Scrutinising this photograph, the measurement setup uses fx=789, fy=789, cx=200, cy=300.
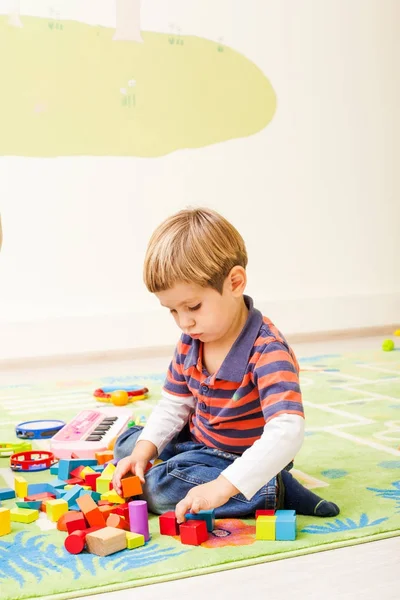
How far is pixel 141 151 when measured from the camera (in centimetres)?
337

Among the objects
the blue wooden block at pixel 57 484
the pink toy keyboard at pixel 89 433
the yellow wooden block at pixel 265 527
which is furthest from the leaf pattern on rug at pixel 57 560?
the pink toy keyboard at pixel 89 433

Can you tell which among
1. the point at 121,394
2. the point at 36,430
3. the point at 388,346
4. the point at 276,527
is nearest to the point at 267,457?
the point at 276,527

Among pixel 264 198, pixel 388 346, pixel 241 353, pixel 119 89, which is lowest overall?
pixel 388 346

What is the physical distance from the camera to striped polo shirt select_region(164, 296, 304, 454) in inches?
46.0

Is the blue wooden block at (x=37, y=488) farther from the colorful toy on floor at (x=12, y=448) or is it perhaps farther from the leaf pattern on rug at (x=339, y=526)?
the leaf pattern on rug at (x=339, y=526)

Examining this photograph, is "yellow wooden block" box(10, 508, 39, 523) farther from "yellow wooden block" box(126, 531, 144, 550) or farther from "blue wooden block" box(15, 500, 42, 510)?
"yellow wooden block" box(126, 531, 144, 550)

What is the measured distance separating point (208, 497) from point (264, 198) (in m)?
2.65

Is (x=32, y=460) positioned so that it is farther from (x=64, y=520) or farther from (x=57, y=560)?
(x=57, y=560)

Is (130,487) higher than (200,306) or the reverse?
the reverse

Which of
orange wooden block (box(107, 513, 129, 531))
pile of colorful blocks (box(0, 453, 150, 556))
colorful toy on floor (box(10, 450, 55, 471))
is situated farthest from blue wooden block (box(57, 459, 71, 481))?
orange wooden block (box(107, 513, 129, 531))

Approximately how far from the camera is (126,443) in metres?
1.47

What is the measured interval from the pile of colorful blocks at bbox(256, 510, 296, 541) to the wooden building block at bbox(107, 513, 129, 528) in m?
0.19

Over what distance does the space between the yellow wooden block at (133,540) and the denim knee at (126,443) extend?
35 cm

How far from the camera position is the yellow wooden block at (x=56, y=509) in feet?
3.99
